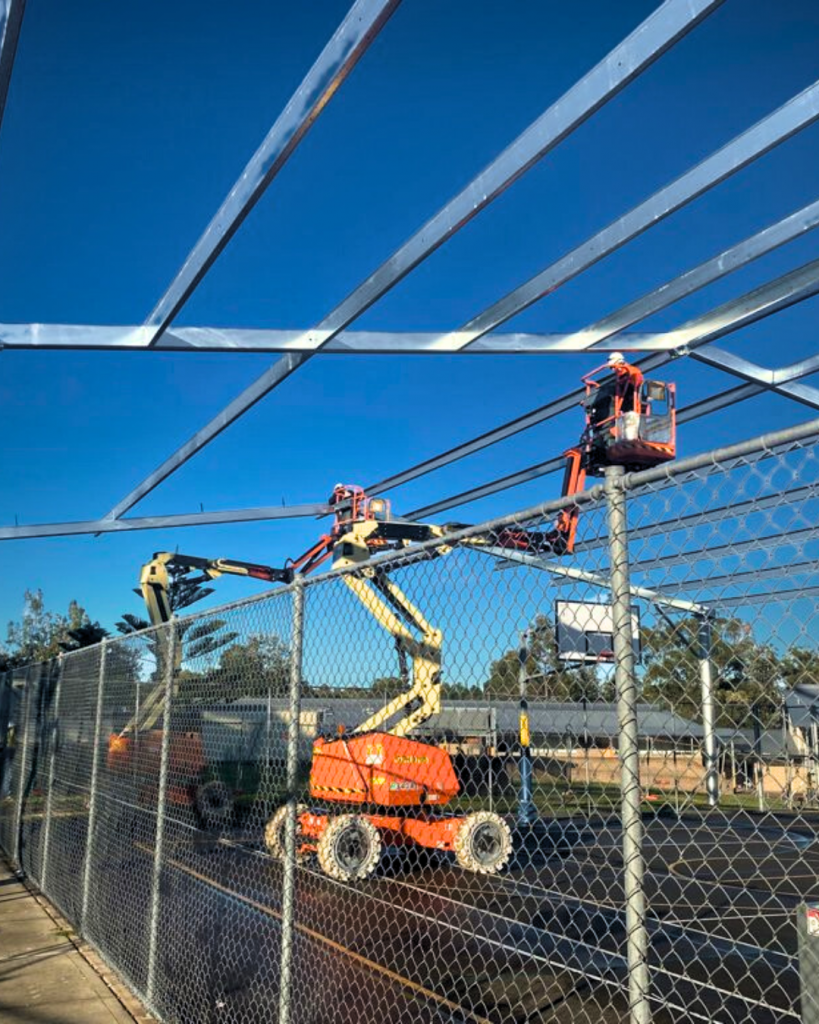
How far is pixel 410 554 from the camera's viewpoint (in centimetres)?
342

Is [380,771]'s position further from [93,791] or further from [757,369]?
[757,369]

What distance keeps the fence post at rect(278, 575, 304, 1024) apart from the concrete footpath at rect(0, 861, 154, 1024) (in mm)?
1942

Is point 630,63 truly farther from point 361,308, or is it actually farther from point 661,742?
point 661,742

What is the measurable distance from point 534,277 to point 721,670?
527cm

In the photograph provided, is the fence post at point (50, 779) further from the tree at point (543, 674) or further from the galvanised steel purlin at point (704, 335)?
the tree at point (543, 674)

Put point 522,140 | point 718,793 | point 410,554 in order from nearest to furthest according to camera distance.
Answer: point 718,793 → point 410,554 → point 522,140

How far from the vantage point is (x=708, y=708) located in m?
2.26

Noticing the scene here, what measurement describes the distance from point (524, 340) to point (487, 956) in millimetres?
5402

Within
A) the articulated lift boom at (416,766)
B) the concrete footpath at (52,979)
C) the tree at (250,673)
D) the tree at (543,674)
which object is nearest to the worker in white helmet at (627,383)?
the articulated lift boom at (416,766)

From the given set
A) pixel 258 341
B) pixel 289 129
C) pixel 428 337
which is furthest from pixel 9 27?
pixel 428 337

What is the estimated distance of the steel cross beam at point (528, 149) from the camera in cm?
434

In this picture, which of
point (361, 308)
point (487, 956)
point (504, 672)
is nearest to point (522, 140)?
point (361, 308)

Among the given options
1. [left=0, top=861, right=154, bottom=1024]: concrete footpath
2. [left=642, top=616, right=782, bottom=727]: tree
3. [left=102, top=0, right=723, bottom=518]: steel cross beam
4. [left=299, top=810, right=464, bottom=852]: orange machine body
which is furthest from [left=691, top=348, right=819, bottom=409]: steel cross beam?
[left=0, top=861, right=154, bottom=1024]: concrete footpath

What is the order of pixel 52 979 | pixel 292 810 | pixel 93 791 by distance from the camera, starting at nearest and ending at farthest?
1. pixel 292 810
2. pixel 52 979
3. pixel 93 791
